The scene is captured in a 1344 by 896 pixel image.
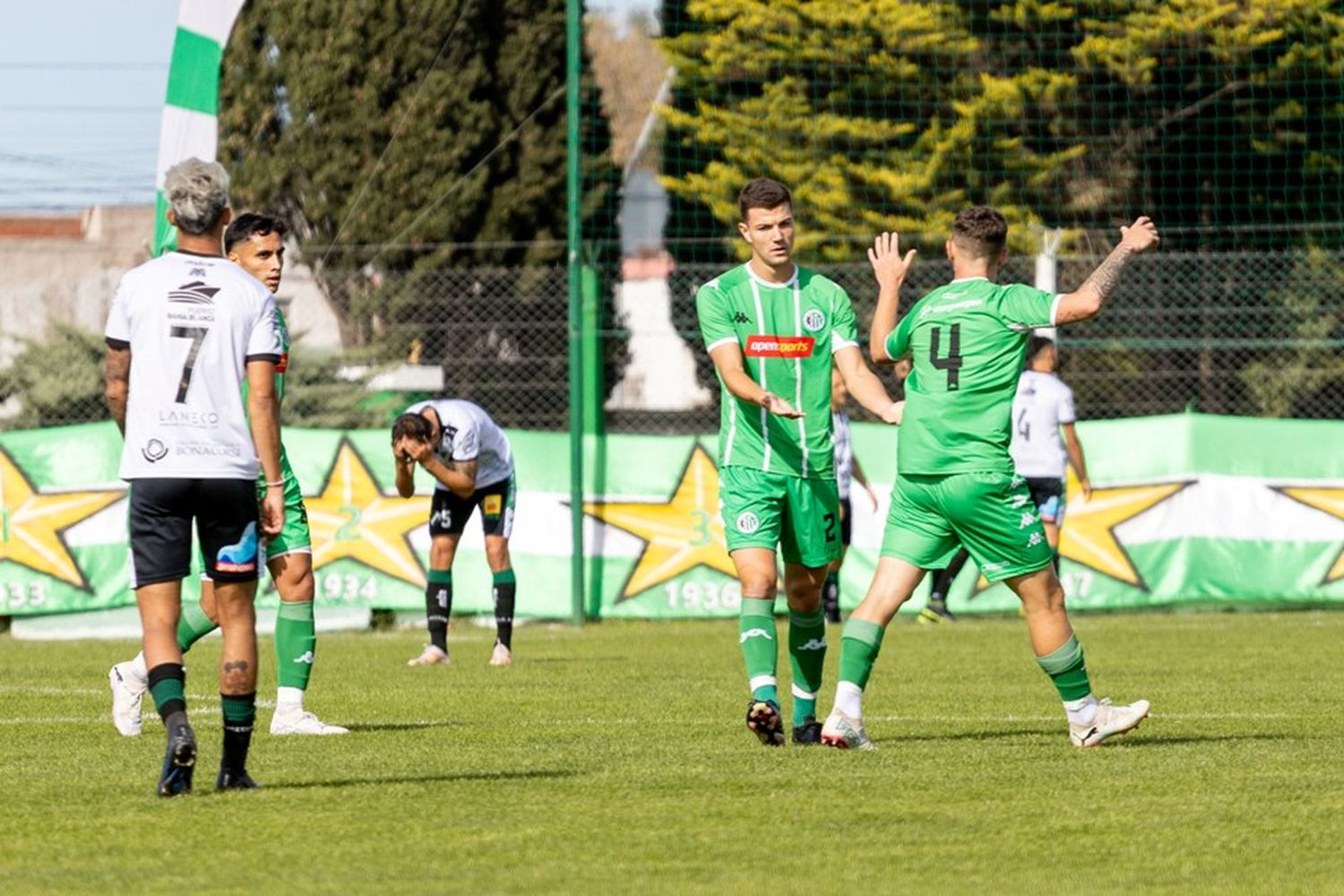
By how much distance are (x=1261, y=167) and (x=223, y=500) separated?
23.1 metres

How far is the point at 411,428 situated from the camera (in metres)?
14.2

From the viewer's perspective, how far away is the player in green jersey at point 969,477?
30.2 feet

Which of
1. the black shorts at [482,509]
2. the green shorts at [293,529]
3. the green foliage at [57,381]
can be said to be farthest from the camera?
the green foliage at [57,381]

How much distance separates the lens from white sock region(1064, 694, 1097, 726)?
9266 mm

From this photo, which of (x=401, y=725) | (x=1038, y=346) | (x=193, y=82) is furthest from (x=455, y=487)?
(x=1038, y=346)

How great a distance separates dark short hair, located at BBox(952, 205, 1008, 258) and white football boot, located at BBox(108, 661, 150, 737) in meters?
3.75

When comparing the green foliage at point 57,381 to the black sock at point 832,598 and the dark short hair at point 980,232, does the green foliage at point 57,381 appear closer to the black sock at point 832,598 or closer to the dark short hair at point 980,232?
the black sock at point 832,598

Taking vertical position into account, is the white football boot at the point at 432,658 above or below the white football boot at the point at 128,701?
below

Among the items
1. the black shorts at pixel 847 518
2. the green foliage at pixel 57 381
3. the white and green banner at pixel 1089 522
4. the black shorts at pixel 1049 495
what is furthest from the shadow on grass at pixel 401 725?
the green foliage at pixel 57 381

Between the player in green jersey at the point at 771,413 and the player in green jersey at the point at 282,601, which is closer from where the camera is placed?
the player in green jersey at the point at 771,413

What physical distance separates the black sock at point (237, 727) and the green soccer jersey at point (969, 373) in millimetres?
2746

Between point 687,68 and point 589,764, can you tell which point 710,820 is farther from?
point 687,68

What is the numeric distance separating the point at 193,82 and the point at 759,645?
9838 mm

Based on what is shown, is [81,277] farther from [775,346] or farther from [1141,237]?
[1141,237]
